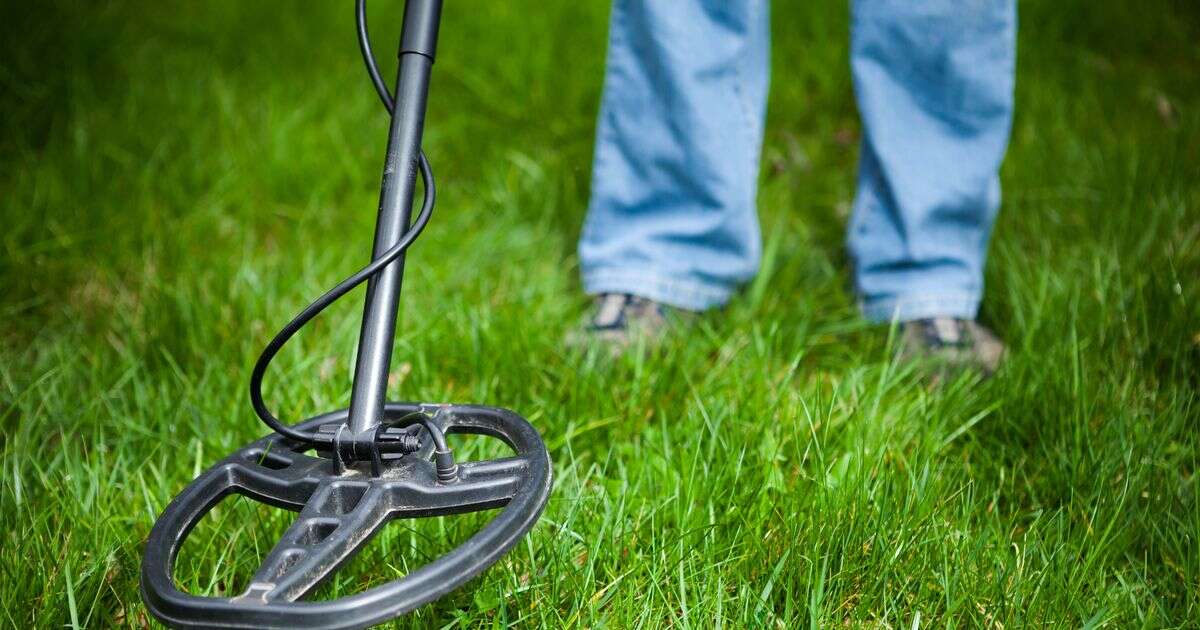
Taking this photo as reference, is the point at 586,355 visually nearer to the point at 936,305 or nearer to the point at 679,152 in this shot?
the point at 679,152

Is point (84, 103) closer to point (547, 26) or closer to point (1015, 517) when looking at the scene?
point (547, 26)

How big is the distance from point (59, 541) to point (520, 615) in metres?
0.55

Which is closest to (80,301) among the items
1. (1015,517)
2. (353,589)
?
(353,589)

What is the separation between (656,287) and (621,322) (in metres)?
0.09

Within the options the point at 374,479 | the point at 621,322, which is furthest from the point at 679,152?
the point at 374,479

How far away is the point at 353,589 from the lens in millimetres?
998

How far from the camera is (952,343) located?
1.48 m

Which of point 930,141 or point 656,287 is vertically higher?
point 930,141

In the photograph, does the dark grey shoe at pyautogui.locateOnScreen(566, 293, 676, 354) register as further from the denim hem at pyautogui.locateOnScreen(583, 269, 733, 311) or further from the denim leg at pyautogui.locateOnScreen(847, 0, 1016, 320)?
the denim leg at pyautogui.locateOnScreen(847, 0, 1016, 320)

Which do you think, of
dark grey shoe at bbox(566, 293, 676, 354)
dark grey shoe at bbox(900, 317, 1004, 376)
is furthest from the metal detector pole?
dark grey shoe at bbox(900, 317, 1004, 376)

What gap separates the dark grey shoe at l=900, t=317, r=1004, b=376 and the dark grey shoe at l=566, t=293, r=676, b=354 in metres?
0.39

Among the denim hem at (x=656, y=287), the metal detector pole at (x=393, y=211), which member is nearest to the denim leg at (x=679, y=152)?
the denim hem at (x=656, y=287)

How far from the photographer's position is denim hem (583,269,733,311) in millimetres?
1563

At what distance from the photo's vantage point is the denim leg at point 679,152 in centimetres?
148
